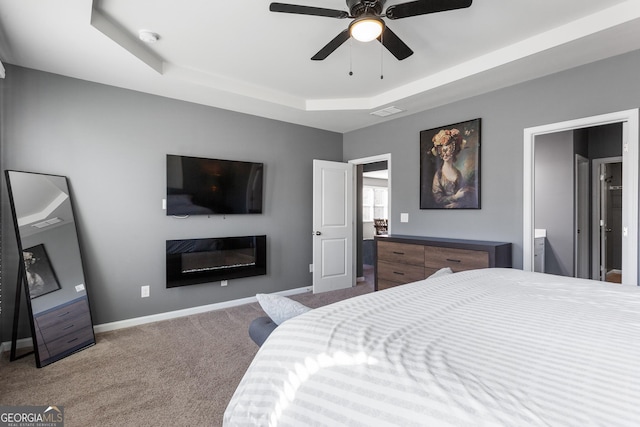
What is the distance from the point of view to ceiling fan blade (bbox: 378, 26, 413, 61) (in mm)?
2100

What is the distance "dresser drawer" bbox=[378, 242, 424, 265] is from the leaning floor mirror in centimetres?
321

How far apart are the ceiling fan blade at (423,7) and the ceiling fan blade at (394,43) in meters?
0.16

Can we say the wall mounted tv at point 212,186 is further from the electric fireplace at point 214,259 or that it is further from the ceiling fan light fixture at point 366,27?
the ceiling fan light fixture at point 366,27

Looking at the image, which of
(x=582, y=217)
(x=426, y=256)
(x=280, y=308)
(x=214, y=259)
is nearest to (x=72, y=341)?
(x=214, y=259)

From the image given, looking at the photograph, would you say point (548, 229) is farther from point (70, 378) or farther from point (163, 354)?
point (70, 378)

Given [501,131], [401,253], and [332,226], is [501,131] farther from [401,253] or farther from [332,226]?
[332,226]

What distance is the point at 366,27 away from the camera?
6.44 feet

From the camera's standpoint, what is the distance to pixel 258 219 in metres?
4.27

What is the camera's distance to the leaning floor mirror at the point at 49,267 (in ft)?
8.39

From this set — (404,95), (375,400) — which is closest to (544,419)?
(375,400)

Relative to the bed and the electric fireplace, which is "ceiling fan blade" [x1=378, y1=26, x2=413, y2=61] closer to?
the bed

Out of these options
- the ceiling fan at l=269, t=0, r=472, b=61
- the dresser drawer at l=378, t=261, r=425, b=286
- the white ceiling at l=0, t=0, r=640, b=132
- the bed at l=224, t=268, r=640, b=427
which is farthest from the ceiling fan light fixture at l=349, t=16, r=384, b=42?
the dresser drawer at l=378, t=261, r=425, b=286

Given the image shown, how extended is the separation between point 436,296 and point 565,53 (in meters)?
2.59

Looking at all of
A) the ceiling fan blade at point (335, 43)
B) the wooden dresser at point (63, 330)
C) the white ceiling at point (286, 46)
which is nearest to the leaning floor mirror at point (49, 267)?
the wooden dresser at point (63, 330)
